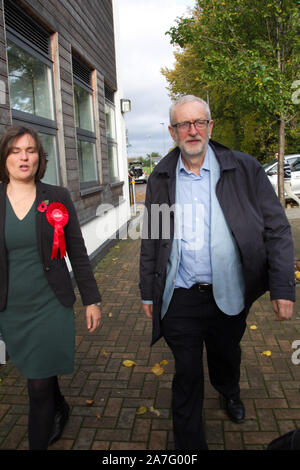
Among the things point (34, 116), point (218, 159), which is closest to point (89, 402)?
point (218, 159)

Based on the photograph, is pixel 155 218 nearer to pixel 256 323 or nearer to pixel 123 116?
pixel 256 323

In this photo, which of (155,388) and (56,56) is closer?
(155,388)

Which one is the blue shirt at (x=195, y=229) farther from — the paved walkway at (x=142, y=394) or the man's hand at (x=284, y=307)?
the paved walkway at (x=142, y=394)

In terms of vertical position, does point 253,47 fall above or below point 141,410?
above

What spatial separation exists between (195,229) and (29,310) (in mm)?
1046

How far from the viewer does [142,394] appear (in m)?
3.17

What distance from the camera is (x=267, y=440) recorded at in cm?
256

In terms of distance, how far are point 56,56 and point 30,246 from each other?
4.78 m

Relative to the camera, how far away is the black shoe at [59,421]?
8.58ft

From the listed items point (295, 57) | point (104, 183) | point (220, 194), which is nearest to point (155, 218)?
point (220, 194)

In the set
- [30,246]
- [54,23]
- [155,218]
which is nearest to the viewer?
[30,246]

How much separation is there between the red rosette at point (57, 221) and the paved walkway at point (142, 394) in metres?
1.32

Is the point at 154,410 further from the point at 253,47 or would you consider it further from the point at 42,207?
the point at 253,47

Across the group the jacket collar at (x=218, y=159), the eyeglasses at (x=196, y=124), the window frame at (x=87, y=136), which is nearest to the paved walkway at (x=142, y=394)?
the jacket collar at (x=218, y=159)
